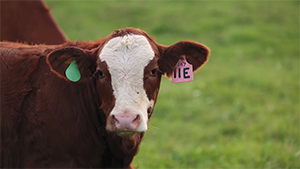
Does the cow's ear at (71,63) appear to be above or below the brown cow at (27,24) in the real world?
below

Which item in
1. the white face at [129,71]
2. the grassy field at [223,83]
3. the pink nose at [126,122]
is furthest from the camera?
the grassy field at [223,83]

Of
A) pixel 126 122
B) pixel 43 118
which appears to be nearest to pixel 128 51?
pixel 126 122

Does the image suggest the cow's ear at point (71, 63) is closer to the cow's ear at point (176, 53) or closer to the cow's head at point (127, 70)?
the cow's head at point (127, 70)

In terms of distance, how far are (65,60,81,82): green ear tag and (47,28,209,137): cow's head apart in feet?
0.11

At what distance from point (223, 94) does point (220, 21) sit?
512 centimetres

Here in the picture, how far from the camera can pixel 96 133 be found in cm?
379

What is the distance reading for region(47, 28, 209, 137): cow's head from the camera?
3137 millimetres

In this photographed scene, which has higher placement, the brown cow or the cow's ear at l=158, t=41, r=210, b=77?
the brown cow

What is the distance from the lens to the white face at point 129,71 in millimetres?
3184

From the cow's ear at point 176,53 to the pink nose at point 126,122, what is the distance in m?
0.74

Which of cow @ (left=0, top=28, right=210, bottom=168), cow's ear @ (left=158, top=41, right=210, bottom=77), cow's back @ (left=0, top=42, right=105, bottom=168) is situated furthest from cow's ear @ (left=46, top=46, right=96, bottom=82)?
cow's ear @ (left=158, top=41, right=210, bottom=77)

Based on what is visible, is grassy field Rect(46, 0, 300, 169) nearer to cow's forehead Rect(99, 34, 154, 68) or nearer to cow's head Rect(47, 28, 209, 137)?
cow's head Rect(47, 28, 209, 137)

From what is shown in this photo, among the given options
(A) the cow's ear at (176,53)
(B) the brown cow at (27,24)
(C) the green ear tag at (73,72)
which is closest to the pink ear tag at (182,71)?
(A) the cow's ear at (176,53)

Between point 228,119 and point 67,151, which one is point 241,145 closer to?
point 228,119
